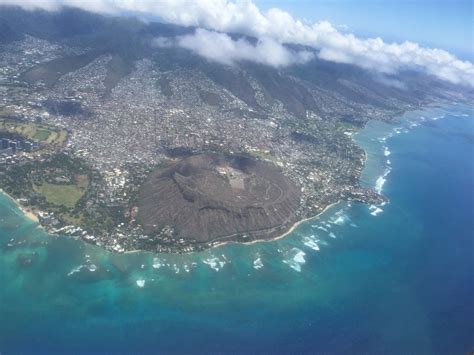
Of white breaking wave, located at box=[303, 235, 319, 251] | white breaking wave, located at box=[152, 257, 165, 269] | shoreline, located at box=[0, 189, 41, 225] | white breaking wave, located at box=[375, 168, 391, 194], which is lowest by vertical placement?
shoreline, located at box=[0, 189, 41, 225]

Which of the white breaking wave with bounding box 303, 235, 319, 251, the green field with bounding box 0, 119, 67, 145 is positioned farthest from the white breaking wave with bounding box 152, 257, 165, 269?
the green field with bounding box 0, 119, 67, 145

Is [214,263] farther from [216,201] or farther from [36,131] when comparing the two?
[36,131]

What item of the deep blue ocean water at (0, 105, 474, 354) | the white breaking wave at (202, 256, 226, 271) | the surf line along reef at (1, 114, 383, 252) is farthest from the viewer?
the surf line along reef at (1, 114, 383, 252)

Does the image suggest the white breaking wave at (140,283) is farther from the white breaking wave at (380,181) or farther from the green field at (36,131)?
the white breaking wave at (380,181)

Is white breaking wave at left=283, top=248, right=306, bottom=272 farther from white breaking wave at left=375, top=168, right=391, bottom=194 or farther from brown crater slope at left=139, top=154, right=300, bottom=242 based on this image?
white breaking wave at left=375, top=168, right=391, bottom=194

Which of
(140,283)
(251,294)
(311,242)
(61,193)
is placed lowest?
(140,283)

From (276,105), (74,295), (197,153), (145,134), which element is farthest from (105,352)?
(276,105)

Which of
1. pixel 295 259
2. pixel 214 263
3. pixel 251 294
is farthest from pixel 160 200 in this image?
pixel 295 259
